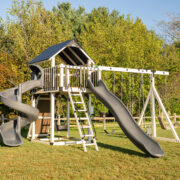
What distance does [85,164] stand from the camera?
25.9ft

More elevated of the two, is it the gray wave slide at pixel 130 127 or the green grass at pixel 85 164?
the gray wave slide at pixel 130 127

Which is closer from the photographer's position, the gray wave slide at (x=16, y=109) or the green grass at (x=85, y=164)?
the green grass at (x=85, y=164)

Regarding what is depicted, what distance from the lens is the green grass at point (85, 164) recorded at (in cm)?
673

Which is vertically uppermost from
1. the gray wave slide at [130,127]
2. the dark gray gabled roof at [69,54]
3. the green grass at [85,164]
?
the dark gray gabled roof at [69,54]

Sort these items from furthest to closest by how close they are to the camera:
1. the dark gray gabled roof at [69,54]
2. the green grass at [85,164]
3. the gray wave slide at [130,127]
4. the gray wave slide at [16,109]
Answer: the dark gray gabled roof at [69,54] < the gray wave slide at [16,109] < the gray wave slide at [130,127] < the green grass at [85,164]

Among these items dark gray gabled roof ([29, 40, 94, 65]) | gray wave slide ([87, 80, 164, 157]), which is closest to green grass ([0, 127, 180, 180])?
gray wave slide ([87, 80, 164, 157])

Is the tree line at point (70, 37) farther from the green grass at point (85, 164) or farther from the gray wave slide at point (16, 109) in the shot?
the green grass at point (85, 164)

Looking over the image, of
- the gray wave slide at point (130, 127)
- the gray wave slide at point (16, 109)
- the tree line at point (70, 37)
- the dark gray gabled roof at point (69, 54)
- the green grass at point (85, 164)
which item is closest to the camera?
the green grass at point (85, 164)

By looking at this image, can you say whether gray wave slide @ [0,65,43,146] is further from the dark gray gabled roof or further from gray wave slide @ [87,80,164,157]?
gray wave slide @ [87,80,164,157]

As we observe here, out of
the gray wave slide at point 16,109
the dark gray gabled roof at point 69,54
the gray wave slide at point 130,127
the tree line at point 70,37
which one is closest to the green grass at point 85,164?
the gray wave slide at point 130,127

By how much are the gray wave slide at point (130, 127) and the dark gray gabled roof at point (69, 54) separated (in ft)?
8.57

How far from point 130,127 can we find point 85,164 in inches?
91.7

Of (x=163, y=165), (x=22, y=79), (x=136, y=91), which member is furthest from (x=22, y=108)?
(x=136, y=91)

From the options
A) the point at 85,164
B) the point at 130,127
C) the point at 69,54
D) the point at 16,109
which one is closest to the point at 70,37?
the point at 69,54
